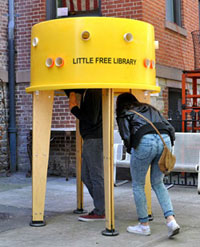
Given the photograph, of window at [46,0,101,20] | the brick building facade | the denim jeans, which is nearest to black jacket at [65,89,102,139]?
the denim jeans

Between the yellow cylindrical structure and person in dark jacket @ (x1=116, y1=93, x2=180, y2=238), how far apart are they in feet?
1.00

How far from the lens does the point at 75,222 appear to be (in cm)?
624

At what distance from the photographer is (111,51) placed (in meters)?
5.56

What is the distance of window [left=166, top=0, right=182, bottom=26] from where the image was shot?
11773 mm

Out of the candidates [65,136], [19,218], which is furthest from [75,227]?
[65,136]

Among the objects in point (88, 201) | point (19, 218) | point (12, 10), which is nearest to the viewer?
point (19, 218)

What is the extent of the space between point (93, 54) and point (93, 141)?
3.95ft

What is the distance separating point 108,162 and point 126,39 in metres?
1.43

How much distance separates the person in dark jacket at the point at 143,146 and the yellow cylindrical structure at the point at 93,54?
1.00 ft

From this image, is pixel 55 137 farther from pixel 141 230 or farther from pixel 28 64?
pixel 141 230

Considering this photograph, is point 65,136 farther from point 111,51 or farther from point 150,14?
point 111,51

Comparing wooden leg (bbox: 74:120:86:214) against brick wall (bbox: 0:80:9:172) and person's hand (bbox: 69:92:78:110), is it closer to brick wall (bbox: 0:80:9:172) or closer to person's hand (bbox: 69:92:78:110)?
person's hand (bbox: 69:92:78:110)

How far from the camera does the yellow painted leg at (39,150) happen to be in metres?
6.07

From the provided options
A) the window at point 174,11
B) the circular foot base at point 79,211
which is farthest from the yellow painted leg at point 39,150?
the window at point 174,11
